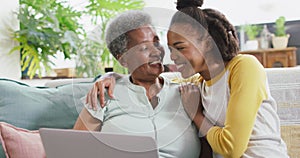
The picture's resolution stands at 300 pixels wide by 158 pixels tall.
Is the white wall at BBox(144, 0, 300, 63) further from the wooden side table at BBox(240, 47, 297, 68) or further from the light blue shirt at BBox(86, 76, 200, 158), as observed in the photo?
the light blue shirt at BBox(86, 76, 200, 158)

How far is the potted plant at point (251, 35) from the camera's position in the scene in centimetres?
480

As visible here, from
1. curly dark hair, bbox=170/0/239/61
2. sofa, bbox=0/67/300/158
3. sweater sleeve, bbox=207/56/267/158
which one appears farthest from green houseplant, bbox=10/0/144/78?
sweater sleeve, bbox=207/56/267/158

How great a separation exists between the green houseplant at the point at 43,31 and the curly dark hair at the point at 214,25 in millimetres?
1461

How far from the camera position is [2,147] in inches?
53.9

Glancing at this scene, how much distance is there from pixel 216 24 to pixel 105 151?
1.47 feet

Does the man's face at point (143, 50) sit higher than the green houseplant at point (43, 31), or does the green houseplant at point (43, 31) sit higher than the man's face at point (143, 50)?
the green houseplant at point (43, 31)

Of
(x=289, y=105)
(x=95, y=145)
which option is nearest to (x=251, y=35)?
(x=289, y=105)

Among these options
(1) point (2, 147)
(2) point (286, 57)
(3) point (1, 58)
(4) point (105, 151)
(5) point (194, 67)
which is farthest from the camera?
(2) point (286, 57)

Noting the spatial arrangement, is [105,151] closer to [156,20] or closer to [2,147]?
[156,20]

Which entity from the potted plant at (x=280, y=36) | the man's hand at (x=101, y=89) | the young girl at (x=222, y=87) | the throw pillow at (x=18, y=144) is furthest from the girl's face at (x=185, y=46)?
the potted plant at (x=280, y=36)

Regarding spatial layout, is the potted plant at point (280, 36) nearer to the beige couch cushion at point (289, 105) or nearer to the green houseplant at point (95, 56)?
the beige couch cushion at point (289, 105)

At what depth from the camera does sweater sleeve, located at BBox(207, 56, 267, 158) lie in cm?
100

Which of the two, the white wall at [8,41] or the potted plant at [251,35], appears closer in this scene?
the white wall at [8,41]

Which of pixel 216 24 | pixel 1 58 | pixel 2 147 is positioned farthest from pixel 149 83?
pixel 1 58
